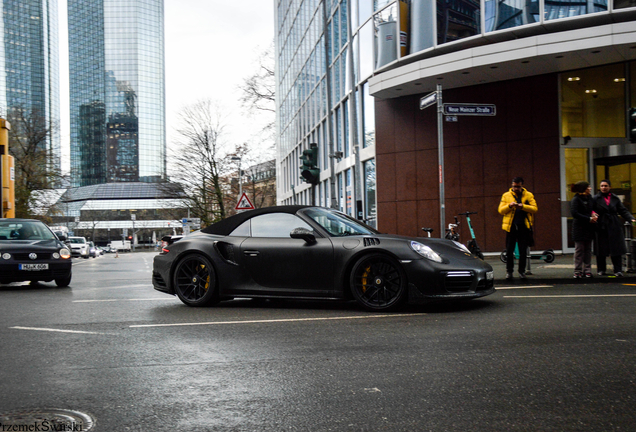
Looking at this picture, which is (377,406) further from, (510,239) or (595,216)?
(595,216)

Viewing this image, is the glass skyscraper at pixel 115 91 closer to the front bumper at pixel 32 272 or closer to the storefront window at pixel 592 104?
the storefront window at pixel 592 104

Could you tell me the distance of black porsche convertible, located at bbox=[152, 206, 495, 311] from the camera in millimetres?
7057

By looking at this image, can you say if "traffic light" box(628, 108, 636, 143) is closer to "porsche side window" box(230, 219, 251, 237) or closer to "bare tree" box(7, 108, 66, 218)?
"porsche side window" box(230, 219, 251, 237)

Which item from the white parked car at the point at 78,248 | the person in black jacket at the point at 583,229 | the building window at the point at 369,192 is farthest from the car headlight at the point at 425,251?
the white parked car at the point at 78,248

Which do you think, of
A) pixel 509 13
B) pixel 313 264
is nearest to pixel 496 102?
pixel 509 13

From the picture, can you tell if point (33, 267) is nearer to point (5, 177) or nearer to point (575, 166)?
point (5, 177)

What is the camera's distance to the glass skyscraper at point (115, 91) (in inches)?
5945

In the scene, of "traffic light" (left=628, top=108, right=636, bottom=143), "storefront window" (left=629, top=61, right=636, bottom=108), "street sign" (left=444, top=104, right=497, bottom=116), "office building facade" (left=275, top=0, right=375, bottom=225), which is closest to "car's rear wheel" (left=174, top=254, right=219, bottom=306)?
"street sign" (left=444, top=104, right=497, bottom=116)

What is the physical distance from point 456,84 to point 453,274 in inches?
526

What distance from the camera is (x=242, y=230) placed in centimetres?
821

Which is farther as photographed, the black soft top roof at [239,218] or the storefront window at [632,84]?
the storefront window at [632,84]

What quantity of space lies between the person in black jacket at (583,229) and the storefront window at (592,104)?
8.27 metres

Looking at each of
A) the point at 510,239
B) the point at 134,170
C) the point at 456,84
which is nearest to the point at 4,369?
the point at 510,239

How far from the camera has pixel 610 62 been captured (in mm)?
17359
